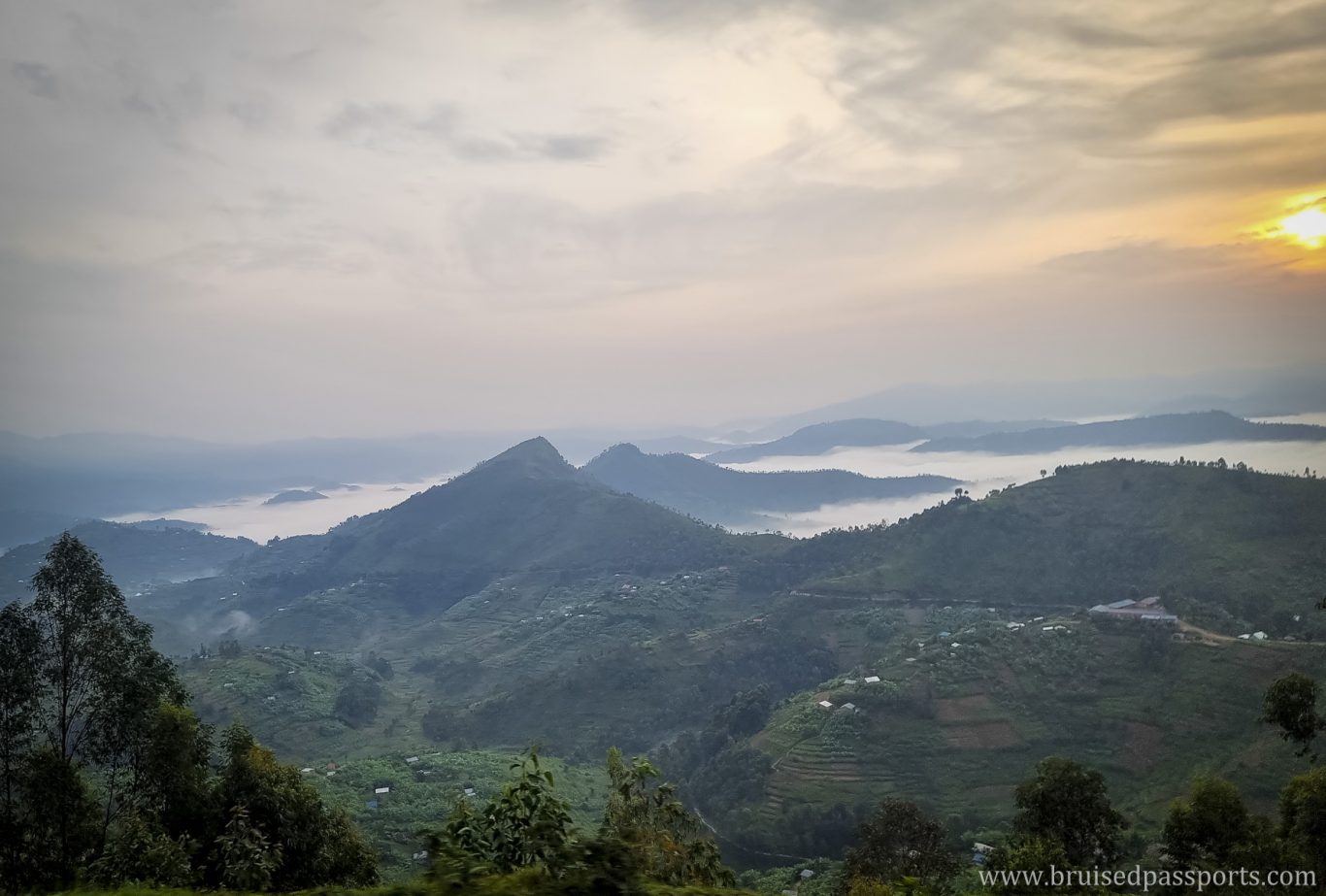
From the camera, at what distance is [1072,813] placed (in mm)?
20594

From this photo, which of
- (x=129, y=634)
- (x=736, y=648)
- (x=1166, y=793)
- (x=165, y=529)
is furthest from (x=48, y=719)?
(x=165, y=529)

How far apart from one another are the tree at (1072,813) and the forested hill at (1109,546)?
5177 cm

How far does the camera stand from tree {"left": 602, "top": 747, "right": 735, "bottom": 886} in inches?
456

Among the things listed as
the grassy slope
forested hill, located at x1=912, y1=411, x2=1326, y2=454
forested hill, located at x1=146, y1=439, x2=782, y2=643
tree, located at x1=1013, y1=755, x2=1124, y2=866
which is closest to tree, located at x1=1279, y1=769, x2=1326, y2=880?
tree, located at x1=1013, y1=755, x2=1124, y2=866

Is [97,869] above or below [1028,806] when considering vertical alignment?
above

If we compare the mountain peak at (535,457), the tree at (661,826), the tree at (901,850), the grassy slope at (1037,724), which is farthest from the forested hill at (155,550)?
the tree at (661,826)

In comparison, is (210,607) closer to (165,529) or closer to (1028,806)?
(165,529)

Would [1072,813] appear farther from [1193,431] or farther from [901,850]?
[1193,431]

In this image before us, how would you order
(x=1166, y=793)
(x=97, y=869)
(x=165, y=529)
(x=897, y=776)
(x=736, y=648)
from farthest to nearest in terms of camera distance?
(x=165, y=529), (x=736, y=648), (x=897, y=776), (x=1166, y=793), (x=97, y=869)

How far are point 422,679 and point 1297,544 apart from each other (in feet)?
302

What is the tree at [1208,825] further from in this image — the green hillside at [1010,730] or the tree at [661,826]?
the green hillside at [1010,730]

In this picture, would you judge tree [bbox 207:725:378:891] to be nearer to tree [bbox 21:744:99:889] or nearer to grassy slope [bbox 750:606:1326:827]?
tree [bbox 21:744:99:889]

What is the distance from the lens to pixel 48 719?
54.1ft

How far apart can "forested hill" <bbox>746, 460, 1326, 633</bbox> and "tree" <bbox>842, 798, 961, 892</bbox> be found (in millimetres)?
50245
